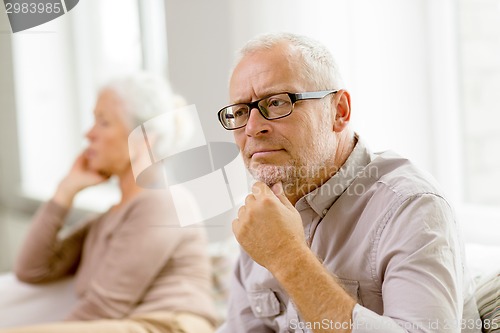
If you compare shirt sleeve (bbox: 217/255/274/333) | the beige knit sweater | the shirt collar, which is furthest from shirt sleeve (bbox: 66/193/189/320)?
the shirt collar

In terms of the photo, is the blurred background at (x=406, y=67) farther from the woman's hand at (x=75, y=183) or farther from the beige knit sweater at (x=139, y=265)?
the woman's hand at (x=75, y=183)

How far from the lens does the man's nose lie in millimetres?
972

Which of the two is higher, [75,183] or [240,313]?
[75,183]

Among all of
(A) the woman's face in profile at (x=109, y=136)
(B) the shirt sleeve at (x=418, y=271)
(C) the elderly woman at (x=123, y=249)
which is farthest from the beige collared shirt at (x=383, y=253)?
(A) the woman's face in profile at (x=109, y=136)

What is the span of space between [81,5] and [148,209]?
3.67 ft

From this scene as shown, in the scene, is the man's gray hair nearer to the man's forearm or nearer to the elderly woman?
the man's forearm

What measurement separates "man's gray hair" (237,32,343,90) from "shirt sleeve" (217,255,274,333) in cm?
38

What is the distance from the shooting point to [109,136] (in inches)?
69.0

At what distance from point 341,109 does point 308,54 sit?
10 cm

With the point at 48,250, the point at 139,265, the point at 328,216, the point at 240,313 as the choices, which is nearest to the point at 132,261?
the point at 139,265

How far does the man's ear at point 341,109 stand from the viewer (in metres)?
1.02

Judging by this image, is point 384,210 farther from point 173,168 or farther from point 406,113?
point 406,113

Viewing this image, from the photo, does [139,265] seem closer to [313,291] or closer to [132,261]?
[132,261]

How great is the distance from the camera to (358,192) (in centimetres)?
100
